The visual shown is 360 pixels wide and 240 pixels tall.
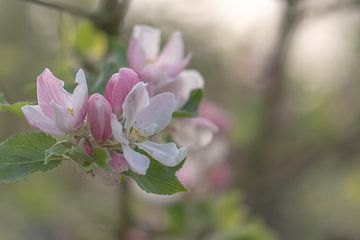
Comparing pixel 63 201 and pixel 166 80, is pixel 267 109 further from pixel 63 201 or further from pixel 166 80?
pixel 166 80

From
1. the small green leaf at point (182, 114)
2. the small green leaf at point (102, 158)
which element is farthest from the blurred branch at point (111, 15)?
the small green leaf at point (102, 158)

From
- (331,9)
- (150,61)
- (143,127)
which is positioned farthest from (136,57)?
(331,9)

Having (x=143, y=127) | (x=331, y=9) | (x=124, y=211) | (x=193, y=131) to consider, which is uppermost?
(x=331, y=9)

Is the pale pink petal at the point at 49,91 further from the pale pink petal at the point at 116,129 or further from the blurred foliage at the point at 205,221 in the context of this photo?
the blurred foliage at the point at 205,221

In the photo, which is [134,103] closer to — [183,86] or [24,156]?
[24,156]

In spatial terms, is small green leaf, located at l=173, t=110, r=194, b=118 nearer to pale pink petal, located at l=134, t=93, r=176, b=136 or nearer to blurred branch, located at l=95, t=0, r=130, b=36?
→ pale pink petal, located at l=134, t=93, r=176, b=136

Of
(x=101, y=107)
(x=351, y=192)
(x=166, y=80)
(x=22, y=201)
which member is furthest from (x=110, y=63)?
(x=351, y=192)
